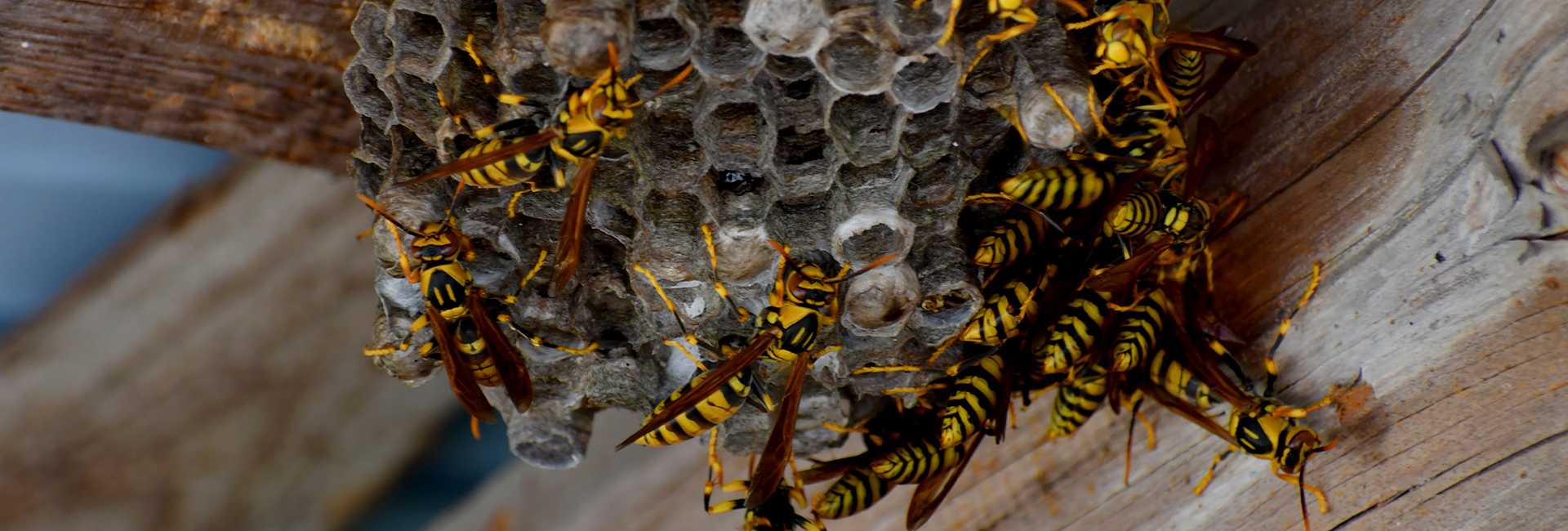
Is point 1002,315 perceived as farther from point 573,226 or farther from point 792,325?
point 573,226

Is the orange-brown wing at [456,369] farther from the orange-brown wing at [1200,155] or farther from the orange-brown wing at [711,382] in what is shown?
the orange-brown wing at [1200,155]

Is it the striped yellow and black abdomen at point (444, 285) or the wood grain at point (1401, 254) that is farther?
the striped yellow and black abdomen at point (444, 285)

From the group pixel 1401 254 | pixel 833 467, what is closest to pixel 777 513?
pixel 833 467

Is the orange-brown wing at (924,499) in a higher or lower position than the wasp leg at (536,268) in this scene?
lower

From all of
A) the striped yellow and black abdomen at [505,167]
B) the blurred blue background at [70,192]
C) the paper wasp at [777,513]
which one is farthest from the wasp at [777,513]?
A: the blurred blue background at [70,192]

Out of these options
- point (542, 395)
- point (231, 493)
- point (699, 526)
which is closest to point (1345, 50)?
point (542, 395)

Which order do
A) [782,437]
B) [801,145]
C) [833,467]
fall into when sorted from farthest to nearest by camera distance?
[833,467] → [782,437] → [801,145]

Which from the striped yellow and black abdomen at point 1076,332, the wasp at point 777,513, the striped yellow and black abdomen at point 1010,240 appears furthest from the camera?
the wasp at point 777,513
